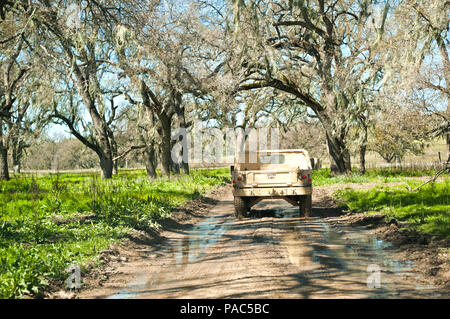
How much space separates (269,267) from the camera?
6777 millimetres

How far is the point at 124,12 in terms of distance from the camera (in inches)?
465

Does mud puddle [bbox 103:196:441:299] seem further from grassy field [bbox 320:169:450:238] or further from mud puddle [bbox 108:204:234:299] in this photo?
grassy field [bbox 320:169:450:238]

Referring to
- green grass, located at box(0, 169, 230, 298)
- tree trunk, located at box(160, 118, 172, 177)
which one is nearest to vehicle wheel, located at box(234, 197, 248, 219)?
green grass, located at box(0, 169, 230, 298)

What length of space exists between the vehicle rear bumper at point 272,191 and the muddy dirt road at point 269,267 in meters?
1.62

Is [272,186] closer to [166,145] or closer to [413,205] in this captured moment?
[413,205]

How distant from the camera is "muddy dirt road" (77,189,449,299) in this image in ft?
18.4

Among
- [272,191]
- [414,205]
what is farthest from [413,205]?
[272,191]

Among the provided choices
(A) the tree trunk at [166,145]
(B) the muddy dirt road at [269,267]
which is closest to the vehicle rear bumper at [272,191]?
(B) the muddy dirt road at [269,267]

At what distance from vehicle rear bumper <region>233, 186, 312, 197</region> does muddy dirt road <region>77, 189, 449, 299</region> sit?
1622 millimetres

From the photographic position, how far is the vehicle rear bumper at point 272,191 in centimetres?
1248

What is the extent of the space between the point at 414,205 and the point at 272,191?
12.0 ft

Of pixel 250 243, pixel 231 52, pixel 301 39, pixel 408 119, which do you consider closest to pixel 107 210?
pixel 250 243

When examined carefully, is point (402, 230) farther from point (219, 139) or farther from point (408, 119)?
point (219, 139)

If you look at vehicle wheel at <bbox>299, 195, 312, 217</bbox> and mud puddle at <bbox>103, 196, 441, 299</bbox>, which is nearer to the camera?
mud puddle at <bbox>103, 196, 441, 299</bbox>
